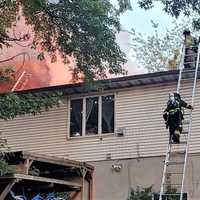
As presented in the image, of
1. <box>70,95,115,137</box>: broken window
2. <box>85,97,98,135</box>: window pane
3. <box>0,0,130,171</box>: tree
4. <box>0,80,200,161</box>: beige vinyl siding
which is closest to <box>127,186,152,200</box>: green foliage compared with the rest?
<box>0,80,200,161</box>: beige vinyl siding

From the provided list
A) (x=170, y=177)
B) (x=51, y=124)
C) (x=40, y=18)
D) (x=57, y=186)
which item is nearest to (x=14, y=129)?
(x=51, y=124)

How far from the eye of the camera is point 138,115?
1620 centimetres

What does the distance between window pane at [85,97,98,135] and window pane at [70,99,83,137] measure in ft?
0.83

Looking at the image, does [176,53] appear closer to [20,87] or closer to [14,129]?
[20,87]

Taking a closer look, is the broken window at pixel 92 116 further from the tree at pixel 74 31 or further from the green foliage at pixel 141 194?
the green foliage at pixel 141 194

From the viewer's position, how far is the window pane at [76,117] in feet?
56.1

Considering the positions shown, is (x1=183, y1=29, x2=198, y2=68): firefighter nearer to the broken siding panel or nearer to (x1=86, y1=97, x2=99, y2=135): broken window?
(x1=86, y1=97, x2=99, y2=135): broken window

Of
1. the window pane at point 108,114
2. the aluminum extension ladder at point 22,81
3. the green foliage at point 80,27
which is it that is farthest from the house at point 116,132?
the aluminum extension ladder at point 22,81

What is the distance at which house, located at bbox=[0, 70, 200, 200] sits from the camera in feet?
51.0

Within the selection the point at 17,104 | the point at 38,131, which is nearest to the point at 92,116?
the point at 38,131

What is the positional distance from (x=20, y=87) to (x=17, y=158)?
9.27 metres

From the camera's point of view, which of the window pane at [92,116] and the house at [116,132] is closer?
the house at [116,132]

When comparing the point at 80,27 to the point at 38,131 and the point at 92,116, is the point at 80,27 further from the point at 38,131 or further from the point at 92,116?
the point at 38,131

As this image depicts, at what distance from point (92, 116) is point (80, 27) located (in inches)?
131
